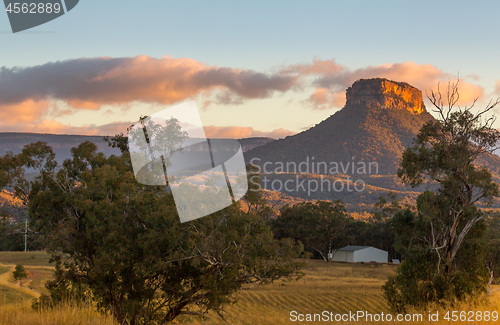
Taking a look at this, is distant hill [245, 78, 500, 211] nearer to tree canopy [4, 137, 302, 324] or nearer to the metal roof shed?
the metal roof shed

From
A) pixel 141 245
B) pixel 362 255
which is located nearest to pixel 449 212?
pixel 141 245

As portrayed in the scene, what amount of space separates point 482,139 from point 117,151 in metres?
15.4

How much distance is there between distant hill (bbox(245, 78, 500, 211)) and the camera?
14038 centimetres

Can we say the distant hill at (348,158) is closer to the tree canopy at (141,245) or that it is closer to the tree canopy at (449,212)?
the tree canopy at (449,212)

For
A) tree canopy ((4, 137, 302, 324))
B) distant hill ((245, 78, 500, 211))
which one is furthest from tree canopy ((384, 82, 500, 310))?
distant hill ((245, 78, 500, 211))

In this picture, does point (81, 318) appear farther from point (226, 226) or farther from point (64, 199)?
point (64, 199)

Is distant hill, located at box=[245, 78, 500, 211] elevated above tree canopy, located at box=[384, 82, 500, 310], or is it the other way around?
tree canopy, located at box=[384, 82, 500, 310]

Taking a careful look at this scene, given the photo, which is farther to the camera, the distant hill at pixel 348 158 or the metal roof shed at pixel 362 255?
the distant hill at pixel 348 158

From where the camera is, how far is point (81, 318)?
657 cm

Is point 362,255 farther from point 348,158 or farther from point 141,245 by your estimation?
point 348,158

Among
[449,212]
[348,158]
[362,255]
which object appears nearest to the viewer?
[449,212]

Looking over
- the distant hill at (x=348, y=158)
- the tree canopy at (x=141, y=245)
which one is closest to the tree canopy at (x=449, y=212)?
the tree canopy at (x=141, y=245)

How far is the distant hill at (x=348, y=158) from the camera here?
14038 cm

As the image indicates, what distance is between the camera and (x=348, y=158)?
557 ft
